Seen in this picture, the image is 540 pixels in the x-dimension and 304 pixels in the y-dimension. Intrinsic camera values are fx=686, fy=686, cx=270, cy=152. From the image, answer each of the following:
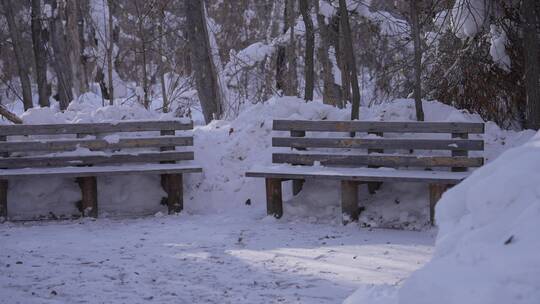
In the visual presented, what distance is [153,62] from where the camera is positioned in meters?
32.3

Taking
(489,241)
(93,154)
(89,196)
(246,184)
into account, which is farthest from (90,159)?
(489,241)

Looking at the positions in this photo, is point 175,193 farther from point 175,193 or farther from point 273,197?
point 273,197

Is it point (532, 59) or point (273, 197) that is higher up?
point (532, 59)

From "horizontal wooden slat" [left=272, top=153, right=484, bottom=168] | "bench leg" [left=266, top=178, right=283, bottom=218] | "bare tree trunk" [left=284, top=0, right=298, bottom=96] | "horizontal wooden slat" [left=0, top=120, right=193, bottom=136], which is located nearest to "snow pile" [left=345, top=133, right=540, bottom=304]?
"horizontal wooden slat" [left=272, top=153, right=484, bottom=168]

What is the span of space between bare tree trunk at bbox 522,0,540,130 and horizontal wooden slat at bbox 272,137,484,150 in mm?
1739

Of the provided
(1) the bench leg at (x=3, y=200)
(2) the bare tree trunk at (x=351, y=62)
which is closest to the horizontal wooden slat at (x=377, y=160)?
(2) the bare tree trunk at (x=351, y=62)

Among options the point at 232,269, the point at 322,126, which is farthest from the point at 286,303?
the point at 322,126

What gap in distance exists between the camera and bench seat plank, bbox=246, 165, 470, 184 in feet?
26.7

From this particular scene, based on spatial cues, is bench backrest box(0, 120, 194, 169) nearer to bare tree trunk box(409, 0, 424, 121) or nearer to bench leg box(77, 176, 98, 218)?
bench leg box(77, 176, 98, 218)

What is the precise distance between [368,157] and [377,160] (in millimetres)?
124

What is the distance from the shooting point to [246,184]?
987cm

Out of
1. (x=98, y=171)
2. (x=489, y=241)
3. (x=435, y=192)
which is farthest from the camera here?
(x=98, y=171)

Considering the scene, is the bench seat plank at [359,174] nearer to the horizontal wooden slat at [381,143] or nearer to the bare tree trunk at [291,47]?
the horizontal wooden slat at [381,143]

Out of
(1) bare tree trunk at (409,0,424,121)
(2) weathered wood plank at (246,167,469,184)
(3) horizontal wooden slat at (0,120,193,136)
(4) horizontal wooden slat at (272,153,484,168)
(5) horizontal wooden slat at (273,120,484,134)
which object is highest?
(1) bare tree trunk at (409,0,424,121)
